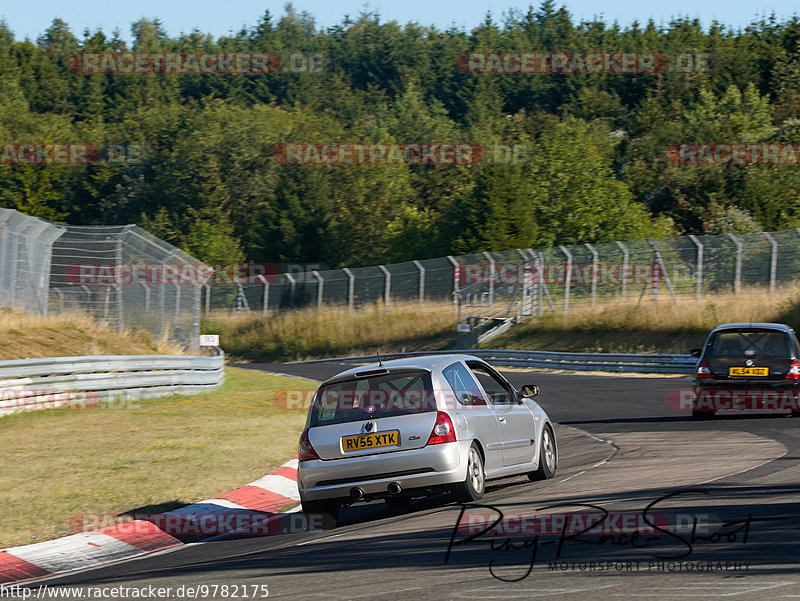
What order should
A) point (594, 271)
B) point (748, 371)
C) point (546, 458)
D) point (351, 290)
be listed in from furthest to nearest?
point (351, 290), point (594, 271), point (748, 371), point (546, 458)

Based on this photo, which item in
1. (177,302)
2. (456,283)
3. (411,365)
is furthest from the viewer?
(456,283)

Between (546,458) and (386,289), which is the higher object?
(546,458)

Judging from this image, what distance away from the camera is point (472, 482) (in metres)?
9.08

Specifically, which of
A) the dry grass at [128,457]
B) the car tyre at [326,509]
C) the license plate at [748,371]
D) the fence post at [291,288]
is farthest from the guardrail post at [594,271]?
the car tyre at [326,509]

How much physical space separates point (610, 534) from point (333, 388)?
127 inches

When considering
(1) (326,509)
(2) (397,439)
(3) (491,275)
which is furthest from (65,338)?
(3) (491,275)

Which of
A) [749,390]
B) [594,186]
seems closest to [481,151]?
[594,186]

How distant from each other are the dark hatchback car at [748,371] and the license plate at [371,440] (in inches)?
343

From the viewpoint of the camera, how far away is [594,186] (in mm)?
60438

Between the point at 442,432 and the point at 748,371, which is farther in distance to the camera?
the point at 748,371

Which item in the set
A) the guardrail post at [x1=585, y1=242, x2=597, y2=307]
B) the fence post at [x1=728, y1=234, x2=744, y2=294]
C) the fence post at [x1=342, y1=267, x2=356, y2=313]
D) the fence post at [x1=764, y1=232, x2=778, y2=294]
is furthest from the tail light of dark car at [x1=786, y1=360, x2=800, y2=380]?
the fence post at [x1=342, y1=267, x2=356, y2=313]

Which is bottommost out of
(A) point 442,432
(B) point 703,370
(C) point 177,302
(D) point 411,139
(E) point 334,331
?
(E) point 334,331

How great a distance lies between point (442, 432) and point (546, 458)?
88.9 inches

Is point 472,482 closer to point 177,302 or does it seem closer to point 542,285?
point 177,302
